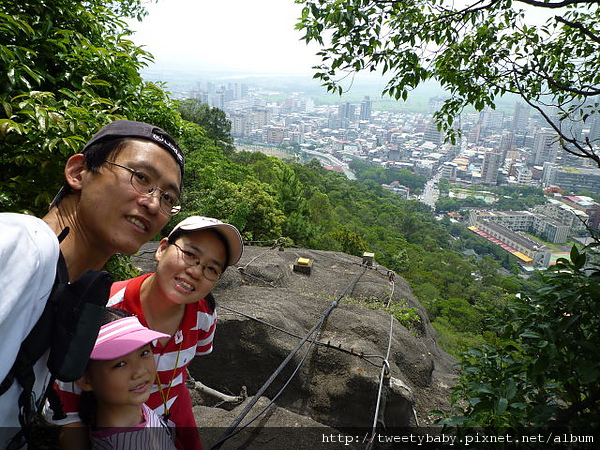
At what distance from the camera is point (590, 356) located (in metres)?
1.72

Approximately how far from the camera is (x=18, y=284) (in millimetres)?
719

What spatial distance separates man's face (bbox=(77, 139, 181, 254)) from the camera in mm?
1201

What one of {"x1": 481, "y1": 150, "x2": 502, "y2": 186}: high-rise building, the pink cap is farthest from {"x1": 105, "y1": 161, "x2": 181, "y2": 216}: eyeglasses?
{"x1": 481, "y1": 150, "x2": 502, "y2": 186}: high-rise building

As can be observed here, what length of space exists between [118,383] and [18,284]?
0.67m

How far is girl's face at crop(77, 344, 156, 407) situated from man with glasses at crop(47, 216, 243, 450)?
0.36 meters

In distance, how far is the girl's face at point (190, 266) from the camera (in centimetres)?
164

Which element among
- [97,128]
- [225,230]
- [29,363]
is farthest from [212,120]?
[29,363]

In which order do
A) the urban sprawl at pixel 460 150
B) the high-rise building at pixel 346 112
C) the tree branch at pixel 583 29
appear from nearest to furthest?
the tree branch at pixel 583 29, the urban sprawl at pixel 460 150, the high-rise building at pixel 346 112

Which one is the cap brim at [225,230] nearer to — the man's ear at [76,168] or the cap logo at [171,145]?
the cap logo at [171,145]

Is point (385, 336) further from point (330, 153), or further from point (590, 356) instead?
point (330, 153)

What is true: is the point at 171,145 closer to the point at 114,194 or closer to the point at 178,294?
the point at 114,194

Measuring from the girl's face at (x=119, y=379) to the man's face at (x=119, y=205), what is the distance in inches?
14.7

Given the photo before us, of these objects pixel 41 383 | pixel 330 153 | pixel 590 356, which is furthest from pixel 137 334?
pixel 330 153

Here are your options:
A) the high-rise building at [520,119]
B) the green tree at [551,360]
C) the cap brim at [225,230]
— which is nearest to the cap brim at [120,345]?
the cap brim at [225,230]
